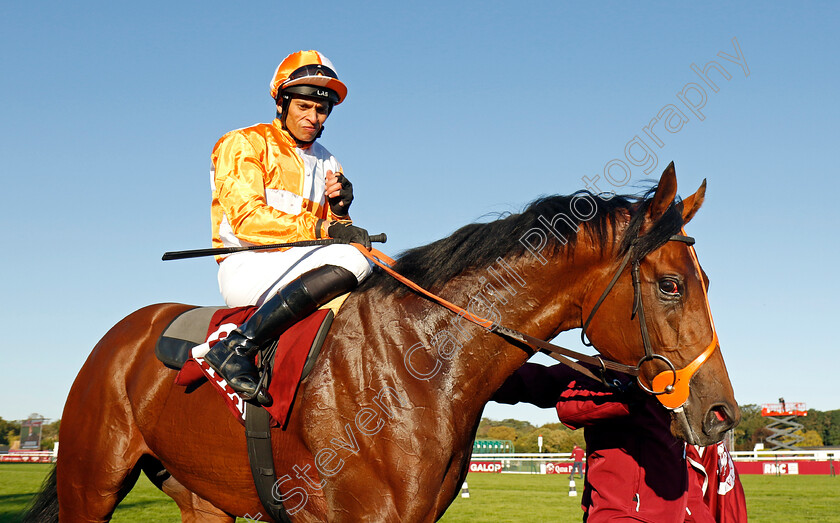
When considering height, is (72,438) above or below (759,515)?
above

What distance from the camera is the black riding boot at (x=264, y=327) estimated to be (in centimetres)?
312

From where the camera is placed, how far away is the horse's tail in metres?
4.45

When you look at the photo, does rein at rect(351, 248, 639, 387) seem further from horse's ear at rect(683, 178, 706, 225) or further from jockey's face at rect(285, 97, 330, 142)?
jockey's face at rect(285, 97, 330, 142)

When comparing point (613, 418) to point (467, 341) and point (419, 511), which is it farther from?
point (419, 511)

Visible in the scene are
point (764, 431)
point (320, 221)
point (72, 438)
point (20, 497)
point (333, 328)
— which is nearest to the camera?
point (333, 328)

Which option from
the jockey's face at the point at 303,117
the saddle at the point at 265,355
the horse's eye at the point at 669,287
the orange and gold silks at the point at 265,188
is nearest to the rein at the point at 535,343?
the horse's eye at the point at 669,287

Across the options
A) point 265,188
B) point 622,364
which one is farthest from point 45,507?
point 622,364

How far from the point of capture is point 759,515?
1231cm

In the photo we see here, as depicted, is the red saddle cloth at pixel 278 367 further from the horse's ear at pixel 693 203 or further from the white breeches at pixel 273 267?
the horse's ear at pixel 693 203

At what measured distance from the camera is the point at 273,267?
11.4ft

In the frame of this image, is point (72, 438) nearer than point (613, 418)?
No

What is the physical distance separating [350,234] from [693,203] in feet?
5.38

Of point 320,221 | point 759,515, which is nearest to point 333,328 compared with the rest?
point 320,221

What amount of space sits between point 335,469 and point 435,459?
0.45 m
